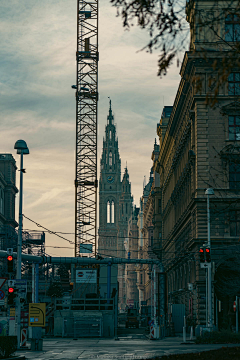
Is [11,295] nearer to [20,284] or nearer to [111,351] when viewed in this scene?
[20,284]

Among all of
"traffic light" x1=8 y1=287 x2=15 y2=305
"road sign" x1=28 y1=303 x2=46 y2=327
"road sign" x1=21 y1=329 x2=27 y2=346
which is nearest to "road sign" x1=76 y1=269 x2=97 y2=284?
"road sign" x1=21 y1=329 x2=27 y2=346

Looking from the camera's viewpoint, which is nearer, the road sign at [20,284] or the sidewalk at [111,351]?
the sidewalk at [111,351]

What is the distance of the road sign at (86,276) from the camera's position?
6988 cm

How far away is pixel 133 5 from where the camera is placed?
10.9m

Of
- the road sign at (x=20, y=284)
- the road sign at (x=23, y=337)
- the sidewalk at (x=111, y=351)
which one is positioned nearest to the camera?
the sidewalk at (x=111, y=351)

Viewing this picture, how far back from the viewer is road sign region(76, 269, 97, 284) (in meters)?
69.9

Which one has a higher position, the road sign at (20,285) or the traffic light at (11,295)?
the road sign at (20,285)

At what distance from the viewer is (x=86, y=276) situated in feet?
233

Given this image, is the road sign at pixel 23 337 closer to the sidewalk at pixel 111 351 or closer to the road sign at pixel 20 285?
the sidewalk at pixel 111 351

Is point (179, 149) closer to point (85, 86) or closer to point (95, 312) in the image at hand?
point (95, 312)

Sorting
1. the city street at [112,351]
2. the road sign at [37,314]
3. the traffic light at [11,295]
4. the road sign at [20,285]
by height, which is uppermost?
the road sign at [20,285]

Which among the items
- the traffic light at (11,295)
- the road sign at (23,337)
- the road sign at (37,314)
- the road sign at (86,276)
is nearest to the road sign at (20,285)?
the traffic light at (11,295)

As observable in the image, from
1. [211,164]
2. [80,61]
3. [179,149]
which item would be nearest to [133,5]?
[211,164]

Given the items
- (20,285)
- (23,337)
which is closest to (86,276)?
(23,337)
